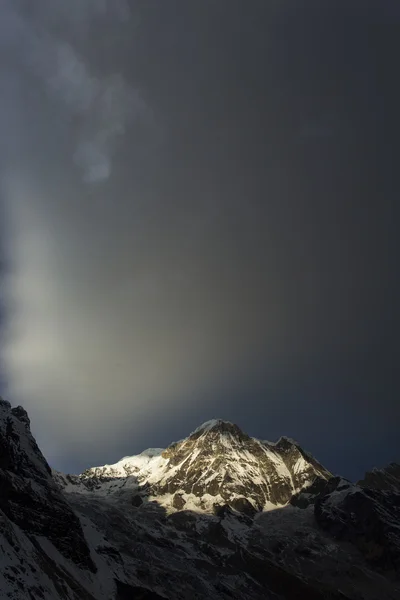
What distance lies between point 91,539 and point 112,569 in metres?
17.8

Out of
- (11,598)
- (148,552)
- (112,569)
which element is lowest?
(11,598)

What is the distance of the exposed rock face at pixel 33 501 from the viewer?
10481cm

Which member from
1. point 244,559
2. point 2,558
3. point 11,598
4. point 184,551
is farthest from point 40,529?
point 244,559

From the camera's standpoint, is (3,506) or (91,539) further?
(91,539)

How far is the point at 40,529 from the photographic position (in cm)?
10494

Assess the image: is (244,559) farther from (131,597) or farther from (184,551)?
(131,597)

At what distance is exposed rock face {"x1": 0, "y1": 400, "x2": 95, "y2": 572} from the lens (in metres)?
105

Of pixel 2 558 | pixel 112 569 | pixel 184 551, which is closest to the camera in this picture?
pixel 2 558

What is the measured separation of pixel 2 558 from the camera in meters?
75.4

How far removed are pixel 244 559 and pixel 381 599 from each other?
5611cm

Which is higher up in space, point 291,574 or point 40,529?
point 291,574

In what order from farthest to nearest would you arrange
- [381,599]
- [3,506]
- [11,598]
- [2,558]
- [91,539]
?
[381,599]
[91,539]
[3,506]
[2,558]
[11,598]

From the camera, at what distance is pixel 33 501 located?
110688 millimetres

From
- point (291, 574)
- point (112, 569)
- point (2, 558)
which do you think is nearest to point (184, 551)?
point (291, 574)
